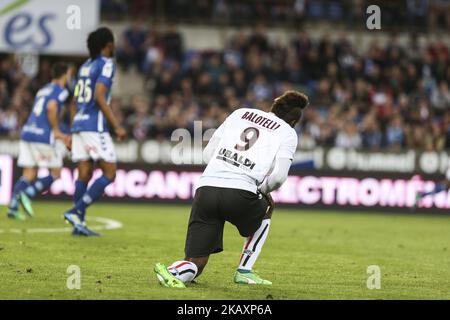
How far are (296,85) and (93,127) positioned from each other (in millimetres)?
14305

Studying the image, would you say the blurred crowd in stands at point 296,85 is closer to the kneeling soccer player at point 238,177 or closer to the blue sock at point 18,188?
the blue sock at point 18,188

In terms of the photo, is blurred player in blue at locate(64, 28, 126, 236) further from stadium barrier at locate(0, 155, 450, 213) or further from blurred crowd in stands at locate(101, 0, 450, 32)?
blurred crowd in stands at locate(101, 0, 450, 32)

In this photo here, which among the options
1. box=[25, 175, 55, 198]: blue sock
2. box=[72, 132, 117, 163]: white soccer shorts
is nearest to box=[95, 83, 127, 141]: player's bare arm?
box=[72, 132, 117, 163]: white soccer shorts

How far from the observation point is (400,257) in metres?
12.6

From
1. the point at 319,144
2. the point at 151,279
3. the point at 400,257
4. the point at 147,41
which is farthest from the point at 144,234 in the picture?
the point at 147,41

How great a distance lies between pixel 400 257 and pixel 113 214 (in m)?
7.22

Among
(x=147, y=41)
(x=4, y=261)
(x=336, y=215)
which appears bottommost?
(x=336, y=215)

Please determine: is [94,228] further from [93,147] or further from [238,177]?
[238,177]

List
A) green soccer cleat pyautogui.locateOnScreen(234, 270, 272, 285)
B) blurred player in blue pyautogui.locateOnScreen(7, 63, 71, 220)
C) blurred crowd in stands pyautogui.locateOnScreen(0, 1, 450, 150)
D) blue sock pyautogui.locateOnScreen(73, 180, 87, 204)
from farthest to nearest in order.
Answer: blurred crowd in stands pyautogui.locateOnScreen(0, 1, 450, 150) → blurred player in blue pyautogui.locateOnScreen(7, 63, 71, 220) → blue sock pyautogui.locateOnScreen(73, 180, 87, 204) → green soccer cleat pyautogui.locateOnScreen(234, 270, 272, 285)

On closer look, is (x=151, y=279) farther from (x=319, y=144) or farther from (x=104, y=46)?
(x=319, y=144)

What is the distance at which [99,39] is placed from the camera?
1332 cm

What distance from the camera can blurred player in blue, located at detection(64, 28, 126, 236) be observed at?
43.4 feet

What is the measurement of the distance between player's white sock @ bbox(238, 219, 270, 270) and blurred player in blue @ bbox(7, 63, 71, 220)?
21.8 ft

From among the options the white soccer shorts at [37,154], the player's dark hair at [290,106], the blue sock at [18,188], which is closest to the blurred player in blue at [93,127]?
the blue sock at [18,188]
